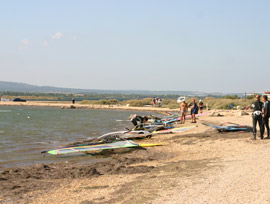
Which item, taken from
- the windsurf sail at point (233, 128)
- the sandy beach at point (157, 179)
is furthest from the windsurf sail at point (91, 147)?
the windsurf sail at point (233, 128)

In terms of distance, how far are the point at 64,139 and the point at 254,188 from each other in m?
13.8

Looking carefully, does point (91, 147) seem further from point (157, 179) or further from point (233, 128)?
point (233, 128)

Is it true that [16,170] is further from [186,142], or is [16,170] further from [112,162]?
[186,142]

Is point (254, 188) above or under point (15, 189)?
above

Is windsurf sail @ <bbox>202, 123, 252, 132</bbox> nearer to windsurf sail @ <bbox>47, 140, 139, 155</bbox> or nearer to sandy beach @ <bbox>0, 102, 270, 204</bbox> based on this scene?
sandy beach @ <bbox>0, 102, 270, 204</bbox>

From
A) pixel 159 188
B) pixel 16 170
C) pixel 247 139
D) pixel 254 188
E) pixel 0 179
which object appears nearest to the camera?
pixel 254 188

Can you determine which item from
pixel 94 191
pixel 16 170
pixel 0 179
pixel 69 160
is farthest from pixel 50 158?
pixel 94 191

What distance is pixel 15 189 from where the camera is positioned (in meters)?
8.27

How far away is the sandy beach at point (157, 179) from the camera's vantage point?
674cm

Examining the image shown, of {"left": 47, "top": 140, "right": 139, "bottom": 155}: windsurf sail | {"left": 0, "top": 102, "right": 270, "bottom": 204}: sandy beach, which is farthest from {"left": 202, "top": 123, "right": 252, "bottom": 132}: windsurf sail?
{"left": 47, "top": 140, "right": 139, "bottom": 155}: windsurf sail

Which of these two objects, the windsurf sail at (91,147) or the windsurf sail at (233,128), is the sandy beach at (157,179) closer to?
the windsurf sail at (91,147)

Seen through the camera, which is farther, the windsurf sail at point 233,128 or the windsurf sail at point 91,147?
the windsurf sail at point 233,128

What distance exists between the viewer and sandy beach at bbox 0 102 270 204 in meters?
6.74

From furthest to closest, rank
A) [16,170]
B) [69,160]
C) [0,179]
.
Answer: [69,160]
[16,170]
[0,179]
